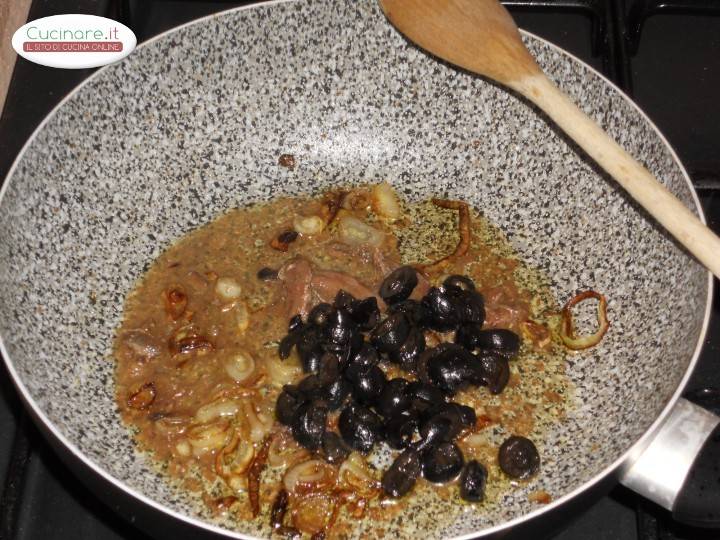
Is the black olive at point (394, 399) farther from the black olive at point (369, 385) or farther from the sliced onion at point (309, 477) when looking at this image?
the sliced onion at point (309, 477)

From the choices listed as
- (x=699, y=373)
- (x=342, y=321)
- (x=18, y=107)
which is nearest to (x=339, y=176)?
(x=342, y=321)

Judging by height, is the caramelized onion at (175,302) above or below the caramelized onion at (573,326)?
below

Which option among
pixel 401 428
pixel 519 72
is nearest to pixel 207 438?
pixel 401 428

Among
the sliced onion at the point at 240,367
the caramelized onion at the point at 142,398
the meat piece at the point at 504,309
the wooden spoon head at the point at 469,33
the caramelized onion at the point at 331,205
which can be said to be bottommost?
the caramelized onion at the point at 142,398

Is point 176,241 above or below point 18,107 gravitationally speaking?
below

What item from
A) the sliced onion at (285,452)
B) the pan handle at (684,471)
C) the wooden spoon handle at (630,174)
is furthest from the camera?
the sliced onion at (285,452)

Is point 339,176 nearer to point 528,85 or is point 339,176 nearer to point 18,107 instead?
point 528,85

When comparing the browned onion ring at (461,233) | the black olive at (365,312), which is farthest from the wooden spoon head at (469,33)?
the black olive at (365,312)

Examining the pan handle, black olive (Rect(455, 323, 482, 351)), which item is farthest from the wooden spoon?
black olive (Rect(455, 323, 482, 351))
